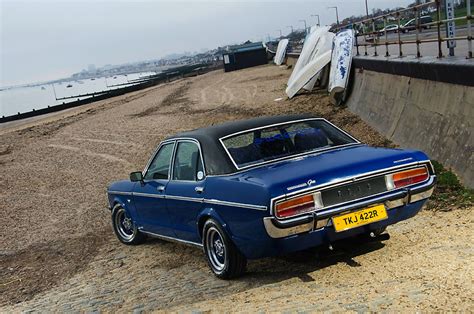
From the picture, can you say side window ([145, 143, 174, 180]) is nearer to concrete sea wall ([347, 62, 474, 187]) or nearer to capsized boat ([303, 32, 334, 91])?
concrete sea wall ([347, 62, 474, 187])

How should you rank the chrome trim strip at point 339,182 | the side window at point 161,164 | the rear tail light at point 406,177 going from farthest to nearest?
the side window at point 161,164 → the rear tail light at point 406,177 → the chrome trim strip at point 339,182

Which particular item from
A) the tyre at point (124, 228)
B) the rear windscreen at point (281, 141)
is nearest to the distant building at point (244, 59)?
the tyre at point (124, 228)

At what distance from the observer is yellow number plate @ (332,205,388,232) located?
541 centimetres

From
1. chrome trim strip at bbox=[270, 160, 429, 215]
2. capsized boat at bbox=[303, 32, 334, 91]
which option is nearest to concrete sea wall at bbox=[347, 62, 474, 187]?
chrome trim strip at bbox=[270, 160, 429, 215]

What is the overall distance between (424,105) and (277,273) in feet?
17.3

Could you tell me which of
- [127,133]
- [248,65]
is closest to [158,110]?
[127,133]

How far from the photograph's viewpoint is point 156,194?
Answer: 24.4ft

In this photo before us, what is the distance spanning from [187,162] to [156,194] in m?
0.81

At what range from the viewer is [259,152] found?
6383 millimetres

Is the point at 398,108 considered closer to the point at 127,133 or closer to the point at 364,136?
the point at 364,136

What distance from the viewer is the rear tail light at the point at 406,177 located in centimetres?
569

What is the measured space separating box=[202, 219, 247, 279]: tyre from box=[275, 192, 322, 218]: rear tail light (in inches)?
33.1

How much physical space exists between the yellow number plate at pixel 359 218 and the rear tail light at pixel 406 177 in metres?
0.25

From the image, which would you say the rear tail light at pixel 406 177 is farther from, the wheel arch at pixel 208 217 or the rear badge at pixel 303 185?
the wheel arch at pixel 208 217
